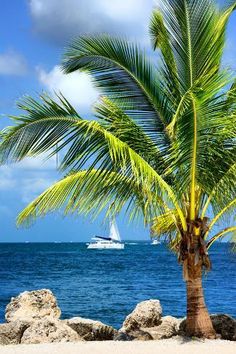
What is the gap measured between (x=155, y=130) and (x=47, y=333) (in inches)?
170

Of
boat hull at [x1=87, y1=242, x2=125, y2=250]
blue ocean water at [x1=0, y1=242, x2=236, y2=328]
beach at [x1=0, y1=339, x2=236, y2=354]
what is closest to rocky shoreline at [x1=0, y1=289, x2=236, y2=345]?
beach at [x1=0, y1=339, x2=236, y2=354]

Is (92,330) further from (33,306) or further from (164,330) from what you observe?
(33,306)

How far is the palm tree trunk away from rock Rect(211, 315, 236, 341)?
26.8 inches

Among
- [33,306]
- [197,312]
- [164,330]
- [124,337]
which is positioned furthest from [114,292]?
[197,312]

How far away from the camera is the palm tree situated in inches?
467

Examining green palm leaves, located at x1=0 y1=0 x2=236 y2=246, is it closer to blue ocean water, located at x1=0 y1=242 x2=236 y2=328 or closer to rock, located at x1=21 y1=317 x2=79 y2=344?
rock, located at x1=21 y1=317 x2=79 y2=344

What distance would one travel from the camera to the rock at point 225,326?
43.2 feet

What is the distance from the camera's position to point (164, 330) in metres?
14.5

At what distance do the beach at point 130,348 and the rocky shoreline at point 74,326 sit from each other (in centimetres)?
78

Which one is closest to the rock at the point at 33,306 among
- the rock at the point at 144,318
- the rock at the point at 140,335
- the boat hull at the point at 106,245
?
the rock at the point at 144,318

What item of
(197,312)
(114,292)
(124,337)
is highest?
(114,292)

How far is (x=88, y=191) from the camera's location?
12.5 m

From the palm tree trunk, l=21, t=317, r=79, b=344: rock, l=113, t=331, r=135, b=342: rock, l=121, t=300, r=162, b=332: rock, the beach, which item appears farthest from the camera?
l=121, t=300, r=162, b=332: rock

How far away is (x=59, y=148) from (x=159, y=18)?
3564mm
